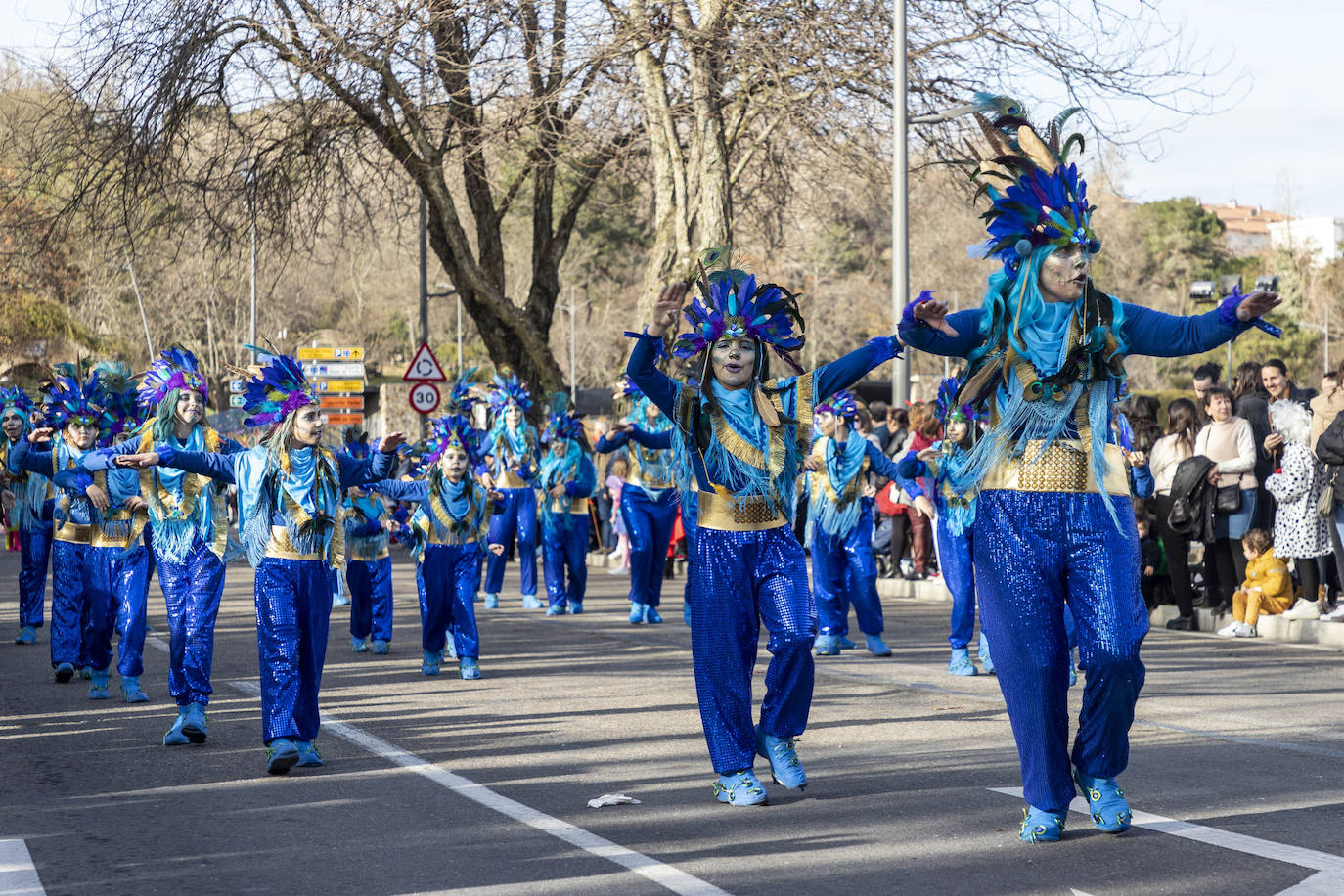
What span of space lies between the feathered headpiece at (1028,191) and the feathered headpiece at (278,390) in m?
3.35

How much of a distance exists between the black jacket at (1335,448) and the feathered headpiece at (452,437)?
235 inches

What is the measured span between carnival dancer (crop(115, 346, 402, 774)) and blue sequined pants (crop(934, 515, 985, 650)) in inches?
153

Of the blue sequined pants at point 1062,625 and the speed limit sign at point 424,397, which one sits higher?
the speed limit sign at point 424,397

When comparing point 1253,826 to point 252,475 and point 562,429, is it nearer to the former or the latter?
point 252,475

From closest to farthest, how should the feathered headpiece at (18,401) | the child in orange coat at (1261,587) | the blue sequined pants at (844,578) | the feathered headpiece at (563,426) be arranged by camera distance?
the blue sequined pants at (844,578) → the child in orange coat at (1261,587) → the feathered headpiece at (18,401) → the feathered headpiece at (563,426)

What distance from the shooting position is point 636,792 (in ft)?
22.0

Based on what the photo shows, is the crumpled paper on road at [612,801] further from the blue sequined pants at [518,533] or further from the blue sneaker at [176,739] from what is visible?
the blue sequined pants at [518,533]

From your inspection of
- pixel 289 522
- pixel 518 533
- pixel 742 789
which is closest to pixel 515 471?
pixel 518 533

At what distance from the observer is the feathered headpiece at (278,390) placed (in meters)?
7.73

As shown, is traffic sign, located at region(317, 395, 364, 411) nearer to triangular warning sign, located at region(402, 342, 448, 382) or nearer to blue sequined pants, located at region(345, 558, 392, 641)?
triangular warning sign, located at region(402, 342, 448, 382)

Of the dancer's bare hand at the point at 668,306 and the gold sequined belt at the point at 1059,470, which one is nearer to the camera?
the gold sequined belt at the point at 1059,470

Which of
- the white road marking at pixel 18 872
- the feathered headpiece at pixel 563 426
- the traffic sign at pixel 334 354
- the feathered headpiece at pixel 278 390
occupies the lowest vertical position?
the white road marking at pixel 18 872

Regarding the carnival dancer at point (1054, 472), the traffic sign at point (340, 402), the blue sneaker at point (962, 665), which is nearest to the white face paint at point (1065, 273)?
the carnival dancer at point (1054, 472)

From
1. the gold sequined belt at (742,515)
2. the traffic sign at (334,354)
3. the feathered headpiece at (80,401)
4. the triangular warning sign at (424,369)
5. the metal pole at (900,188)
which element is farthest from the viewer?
the traffic sign at (334,354)
